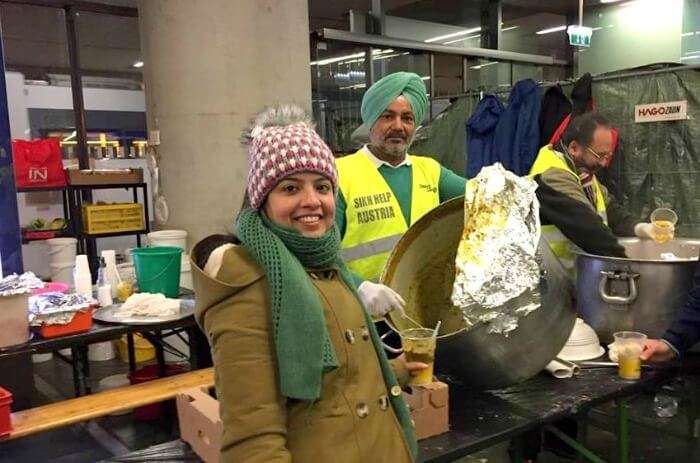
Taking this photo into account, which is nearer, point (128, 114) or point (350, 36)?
point (350, 36)

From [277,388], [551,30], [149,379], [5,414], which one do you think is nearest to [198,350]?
[149,379]

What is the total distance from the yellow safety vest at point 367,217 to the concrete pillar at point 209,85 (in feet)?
7.12

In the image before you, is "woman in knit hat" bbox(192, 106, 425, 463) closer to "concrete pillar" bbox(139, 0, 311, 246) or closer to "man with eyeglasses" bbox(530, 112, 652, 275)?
"man with eyeglasses" bbox(530, 112, 652, 275)

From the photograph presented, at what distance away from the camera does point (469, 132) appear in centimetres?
471

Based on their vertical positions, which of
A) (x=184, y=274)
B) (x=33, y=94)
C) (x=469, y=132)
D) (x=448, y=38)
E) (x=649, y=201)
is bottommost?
(x=184, y=274)

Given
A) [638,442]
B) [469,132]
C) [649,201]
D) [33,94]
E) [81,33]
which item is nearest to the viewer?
[638,442]

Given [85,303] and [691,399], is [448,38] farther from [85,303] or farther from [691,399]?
[85,303]

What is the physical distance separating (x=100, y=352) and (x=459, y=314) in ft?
11.9

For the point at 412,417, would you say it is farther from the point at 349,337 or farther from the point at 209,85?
the point at 209,85

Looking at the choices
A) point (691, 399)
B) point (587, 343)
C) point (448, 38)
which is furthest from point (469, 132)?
point (448, 38)

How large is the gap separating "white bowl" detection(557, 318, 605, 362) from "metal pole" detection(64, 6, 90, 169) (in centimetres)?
594

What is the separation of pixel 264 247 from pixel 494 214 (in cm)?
72

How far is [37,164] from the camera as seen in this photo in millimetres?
5238

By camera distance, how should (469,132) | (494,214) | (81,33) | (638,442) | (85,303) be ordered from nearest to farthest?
(494,214) < (85,303) < (638,442) < (469,132) < (81,33)
